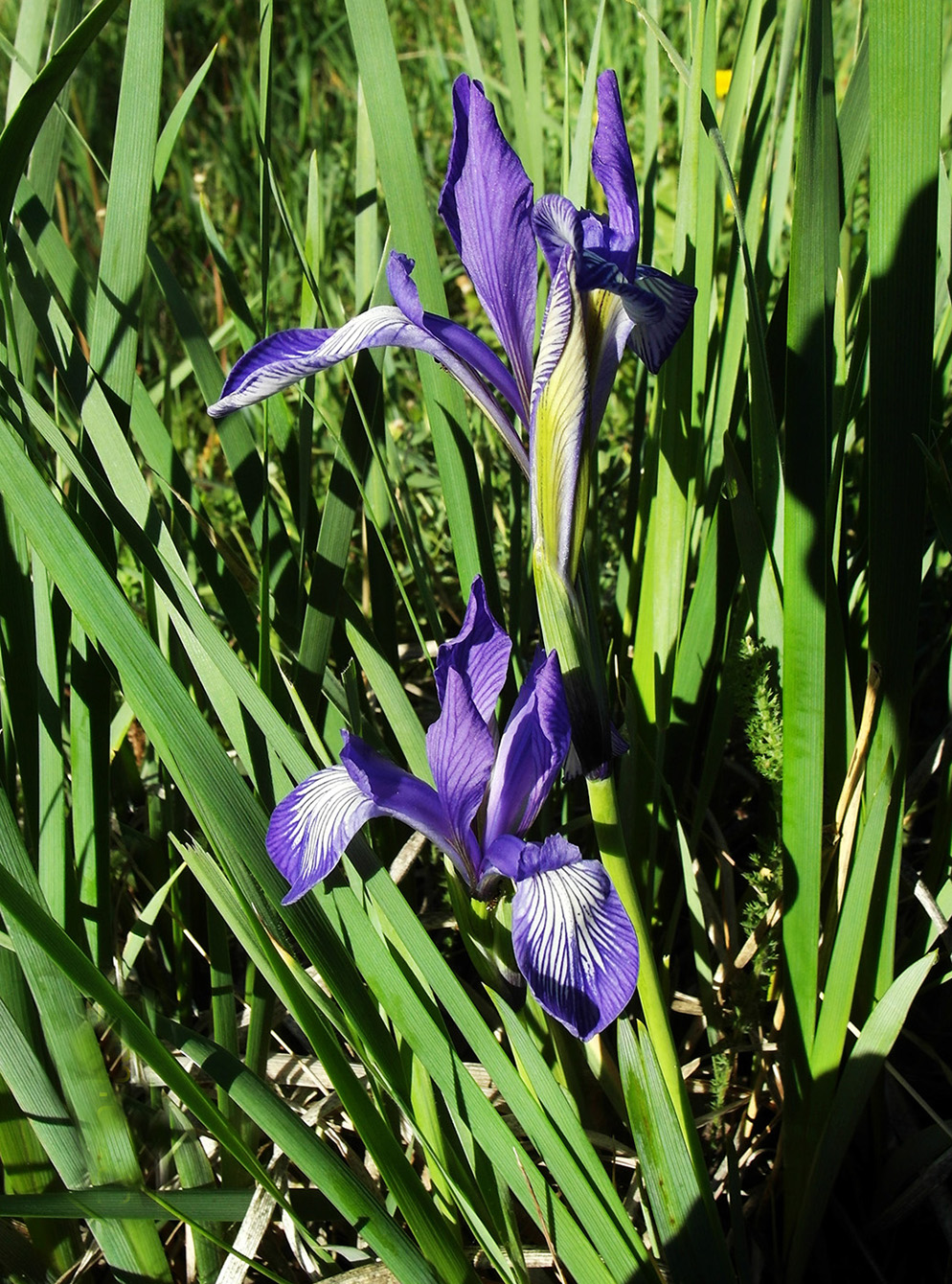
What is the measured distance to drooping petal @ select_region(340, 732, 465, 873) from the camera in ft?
2.18

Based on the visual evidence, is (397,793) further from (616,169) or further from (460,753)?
(616,169)

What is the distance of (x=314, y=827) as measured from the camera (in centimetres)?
67

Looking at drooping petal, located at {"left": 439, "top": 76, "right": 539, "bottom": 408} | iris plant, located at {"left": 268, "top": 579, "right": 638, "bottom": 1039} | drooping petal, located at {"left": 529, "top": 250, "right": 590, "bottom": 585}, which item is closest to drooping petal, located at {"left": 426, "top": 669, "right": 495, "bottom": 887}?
iris plant, located at {"left": 268, "top": 579, "right": 638, "bottom": 1039}

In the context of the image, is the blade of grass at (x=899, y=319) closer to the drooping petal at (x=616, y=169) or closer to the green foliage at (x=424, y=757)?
the green foliage at (x=424, y=757)

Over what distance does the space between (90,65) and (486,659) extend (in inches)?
113

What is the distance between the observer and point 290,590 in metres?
1.01

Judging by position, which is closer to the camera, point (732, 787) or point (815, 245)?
point (815, 245)

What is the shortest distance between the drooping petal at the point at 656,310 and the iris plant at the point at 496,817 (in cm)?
18

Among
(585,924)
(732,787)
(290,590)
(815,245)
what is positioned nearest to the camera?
(585,924)

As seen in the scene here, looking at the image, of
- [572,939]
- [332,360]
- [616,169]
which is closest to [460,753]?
[572,939]

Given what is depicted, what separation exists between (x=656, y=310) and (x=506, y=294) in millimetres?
129

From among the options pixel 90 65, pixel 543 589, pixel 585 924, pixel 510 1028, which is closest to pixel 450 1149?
pixel 510 1028

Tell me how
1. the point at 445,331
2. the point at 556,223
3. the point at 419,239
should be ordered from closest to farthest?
1. the point at 556,223
2. the point at 445,331
3. the point at 419,239

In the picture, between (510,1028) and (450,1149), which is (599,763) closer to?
(510,1028)
